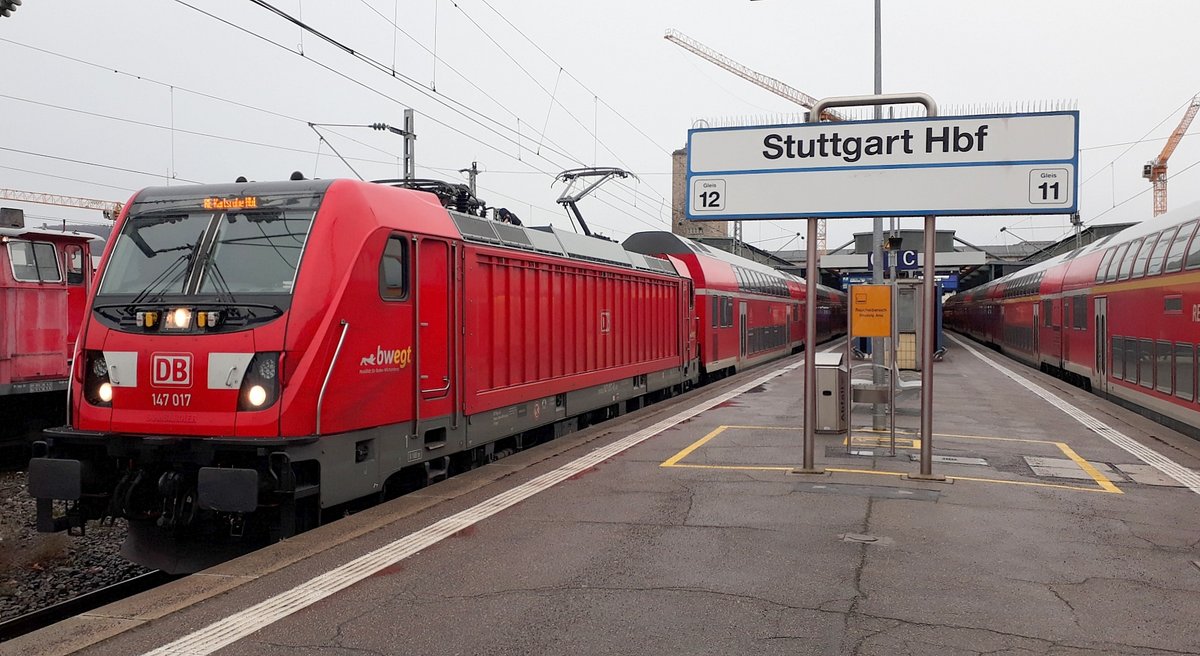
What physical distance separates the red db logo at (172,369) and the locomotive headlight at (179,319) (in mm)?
229

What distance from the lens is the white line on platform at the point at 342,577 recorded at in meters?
4.55

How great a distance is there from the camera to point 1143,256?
14.6 metres

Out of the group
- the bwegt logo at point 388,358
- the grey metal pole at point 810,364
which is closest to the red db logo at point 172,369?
the bwegt logo at point 388,358

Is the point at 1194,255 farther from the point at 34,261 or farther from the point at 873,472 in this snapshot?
the point at 34,261

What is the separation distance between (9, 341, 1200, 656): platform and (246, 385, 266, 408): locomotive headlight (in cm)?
107

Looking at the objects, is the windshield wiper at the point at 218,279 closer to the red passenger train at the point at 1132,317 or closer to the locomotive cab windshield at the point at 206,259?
the locomotive cab windshield at the point at 206,259

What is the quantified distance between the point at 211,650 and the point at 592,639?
1.94m

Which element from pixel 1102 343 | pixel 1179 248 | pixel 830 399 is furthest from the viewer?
pixel 1102 343

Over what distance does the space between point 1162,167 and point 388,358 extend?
101506 mm

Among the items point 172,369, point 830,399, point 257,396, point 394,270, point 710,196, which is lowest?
point 830,399

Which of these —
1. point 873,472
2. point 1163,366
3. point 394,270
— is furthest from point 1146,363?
point 394,270

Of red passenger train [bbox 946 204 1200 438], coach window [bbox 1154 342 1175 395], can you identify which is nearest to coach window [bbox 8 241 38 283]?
red passenger train [bbox 946 204 1200 438]

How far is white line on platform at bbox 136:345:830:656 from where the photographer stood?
14.9ft

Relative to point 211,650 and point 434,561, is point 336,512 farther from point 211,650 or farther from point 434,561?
point 211,650
